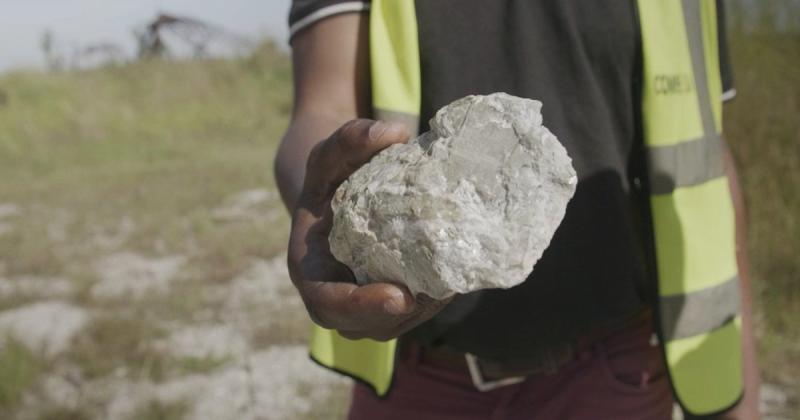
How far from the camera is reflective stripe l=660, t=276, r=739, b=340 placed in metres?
1.52

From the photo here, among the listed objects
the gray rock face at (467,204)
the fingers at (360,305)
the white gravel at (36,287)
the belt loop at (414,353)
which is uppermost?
the gray rock face at (467,204)

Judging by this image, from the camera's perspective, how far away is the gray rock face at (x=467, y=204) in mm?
981

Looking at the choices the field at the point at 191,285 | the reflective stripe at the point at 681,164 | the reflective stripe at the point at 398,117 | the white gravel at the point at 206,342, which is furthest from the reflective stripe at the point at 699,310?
the white gravel at the point at 206,342

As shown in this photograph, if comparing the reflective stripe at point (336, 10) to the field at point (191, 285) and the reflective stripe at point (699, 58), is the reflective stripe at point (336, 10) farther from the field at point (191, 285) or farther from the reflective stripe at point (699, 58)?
the field at point (191, 285)

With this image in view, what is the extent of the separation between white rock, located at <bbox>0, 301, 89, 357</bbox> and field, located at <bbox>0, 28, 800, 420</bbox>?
0.5 inches

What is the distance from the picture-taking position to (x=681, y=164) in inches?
59.2

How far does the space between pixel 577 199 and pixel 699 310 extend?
35 cm

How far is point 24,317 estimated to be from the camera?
429 cm

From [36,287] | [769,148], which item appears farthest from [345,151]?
[36,287]

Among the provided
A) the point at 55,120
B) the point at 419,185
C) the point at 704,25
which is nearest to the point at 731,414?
the point at 704,25

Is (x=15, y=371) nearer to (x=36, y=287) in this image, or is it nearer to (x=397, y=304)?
(x=36, y=287)

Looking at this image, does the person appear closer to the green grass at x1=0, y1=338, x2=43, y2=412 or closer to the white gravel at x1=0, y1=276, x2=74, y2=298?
the green grass at x1=0, y1=338, x2=43, y2=412

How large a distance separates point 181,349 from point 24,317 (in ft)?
3.45

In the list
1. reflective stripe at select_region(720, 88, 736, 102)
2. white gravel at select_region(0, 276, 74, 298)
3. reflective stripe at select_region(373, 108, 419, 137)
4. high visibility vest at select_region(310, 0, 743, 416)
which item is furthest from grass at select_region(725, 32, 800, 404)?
white gravel at select_region(0, 276, 74, 298)
